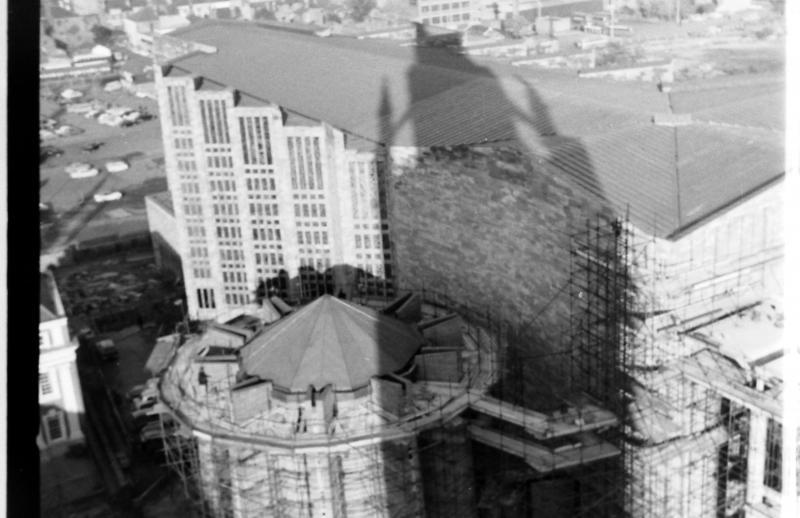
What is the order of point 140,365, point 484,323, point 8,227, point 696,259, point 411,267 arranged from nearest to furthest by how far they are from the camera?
point 8,227, point 696,259, point 484,323, point 411,267, point 140,365

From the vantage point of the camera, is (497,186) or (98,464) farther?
(98,464)

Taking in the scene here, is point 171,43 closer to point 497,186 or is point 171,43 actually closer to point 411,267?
point 411,267

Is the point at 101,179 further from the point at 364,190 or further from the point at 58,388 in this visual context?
the point at 364,190

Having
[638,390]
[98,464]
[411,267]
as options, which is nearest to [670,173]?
[638,390]

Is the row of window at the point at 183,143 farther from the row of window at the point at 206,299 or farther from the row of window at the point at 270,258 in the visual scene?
the row of window at the point at 206,299

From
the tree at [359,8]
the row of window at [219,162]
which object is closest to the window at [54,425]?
the row of window at [219,162]

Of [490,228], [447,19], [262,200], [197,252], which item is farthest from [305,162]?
[447,19]
